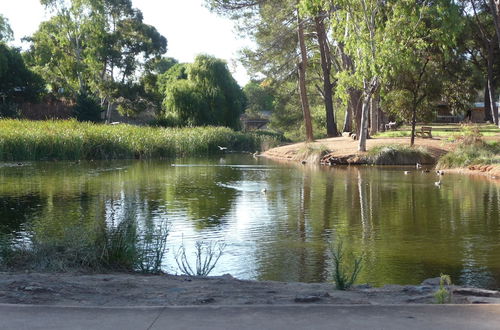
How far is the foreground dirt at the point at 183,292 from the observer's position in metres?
6.86

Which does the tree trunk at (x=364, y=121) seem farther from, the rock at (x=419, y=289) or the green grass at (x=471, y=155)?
the rock at (x=419, y=289)

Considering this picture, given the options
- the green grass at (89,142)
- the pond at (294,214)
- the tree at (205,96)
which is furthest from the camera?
the tree at (205,96)

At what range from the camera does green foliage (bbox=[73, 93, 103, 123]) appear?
190 feet

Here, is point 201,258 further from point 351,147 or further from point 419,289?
point 351,147

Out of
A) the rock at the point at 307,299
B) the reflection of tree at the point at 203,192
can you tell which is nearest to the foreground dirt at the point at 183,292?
the rock at the point at 307,299

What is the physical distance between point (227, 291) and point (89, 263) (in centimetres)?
264

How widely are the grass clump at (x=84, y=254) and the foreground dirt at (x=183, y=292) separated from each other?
678mm

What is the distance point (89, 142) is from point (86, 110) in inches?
736

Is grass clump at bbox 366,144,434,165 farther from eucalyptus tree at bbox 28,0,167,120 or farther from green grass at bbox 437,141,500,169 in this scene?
eucalyptus tree at bbox 28,0,167,120

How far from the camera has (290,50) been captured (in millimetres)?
52938

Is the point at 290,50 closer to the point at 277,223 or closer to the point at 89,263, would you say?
the point at 277,223

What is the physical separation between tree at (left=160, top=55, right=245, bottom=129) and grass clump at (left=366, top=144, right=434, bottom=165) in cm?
2762

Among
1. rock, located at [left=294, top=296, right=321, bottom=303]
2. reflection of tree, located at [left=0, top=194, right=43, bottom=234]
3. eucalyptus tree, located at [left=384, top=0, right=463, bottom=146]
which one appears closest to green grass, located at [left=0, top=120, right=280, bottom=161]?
eucalyptus tree, located at [left=384, top=0, right=463, bottom=146]

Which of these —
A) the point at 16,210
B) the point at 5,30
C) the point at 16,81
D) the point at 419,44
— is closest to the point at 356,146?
the point at 419,44
